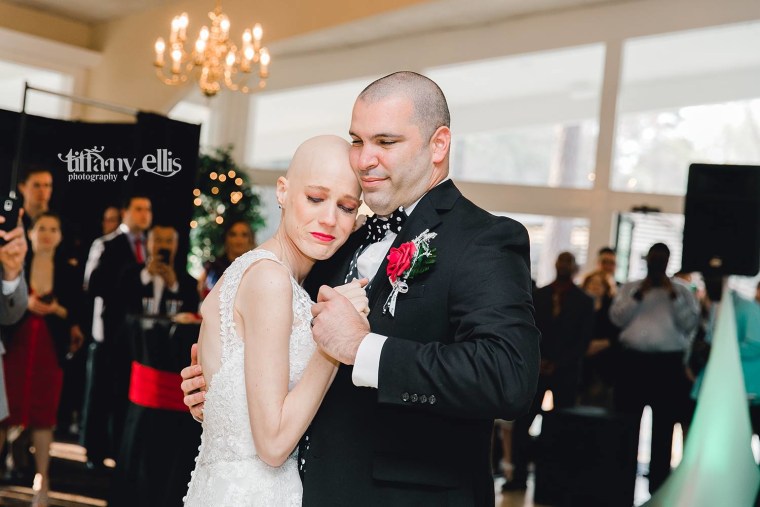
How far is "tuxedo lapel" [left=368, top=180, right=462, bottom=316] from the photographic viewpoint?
2.08 meters

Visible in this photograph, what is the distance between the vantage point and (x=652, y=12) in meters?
8.93

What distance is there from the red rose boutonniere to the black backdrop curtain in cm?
224

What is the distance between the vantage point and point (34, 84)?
1152 cm

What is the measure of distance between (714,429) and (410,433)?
4.19 metres

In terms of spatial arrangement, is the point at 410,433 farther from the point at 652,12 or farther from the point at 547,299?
the point at 652,12

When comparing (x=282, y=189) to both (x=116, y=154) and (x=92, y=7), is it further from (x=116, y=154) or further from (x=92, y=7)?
(x=92, y=7)

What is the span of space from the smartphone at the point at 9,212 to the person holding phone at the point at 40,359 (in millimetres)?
1105

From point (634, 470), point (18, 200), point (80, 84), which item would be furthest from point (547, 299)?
point (80, 84)

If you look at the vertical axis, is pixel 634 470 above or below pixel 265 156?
below

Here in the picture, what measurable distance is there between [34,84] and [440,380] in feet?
35.6

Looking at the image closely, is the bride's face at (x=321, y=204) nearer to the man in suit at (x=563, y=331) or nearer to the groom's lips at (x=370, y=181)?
the groom's lips at (x=370, y=181)

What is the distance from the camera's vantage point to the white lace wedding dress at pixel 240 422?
218cm

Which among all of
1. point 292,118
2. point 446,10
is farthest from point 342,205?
point 292,118

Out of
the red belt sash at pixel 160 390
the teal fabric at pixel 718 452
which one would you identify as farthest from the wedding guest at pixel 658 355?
the red belt sash at pixel 160 390
